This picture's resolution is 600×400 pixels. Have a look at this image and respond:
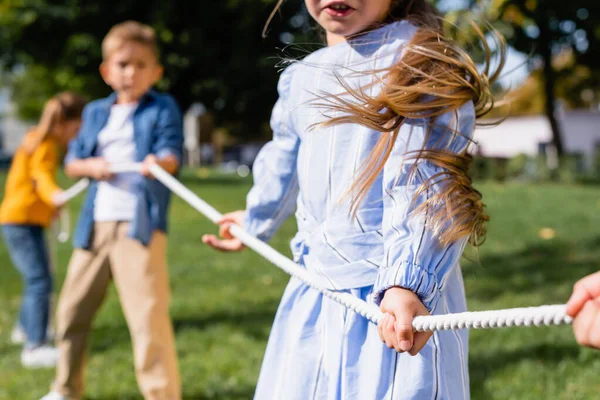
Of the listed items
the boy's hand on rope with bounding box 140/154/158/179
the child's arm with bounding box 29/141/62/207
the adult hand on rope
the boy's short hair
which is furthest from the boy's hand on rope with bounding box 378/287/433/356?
the child's arm with bounding box 29/141/62/207

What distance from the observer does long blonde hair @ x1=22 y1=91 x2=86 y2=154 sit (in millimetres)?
4762

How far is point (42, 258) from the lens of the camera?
4832 mm

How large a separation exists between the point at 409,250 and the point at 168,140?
2131 millimetres

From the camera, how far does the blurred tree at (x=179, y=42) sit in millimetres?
20569

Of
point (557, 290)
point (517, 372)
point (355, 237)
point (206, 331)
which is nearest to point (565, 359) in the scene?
point (517, 372)

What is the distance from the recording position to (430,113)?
67.0 inches

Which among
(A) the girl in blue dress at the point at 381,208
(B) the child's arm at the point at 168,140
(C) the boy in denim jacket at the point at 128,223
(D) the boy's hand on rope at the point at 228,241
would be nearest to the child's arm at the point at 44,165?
(C) the boy in denim jacket at the point at 128,223

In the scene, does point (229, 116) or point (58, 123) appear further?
point (229, 116)

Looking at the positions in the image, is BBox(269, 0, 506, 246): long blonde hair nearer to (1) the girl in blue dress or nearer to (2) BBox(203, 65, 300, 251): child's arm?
(1) the girl in blue dress

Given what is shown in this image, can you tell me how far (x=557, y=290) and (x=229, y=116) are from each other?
18938mm

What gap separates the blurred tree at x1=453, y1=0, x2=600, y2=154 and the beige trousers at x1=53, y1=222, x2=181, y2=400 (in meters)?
1.87

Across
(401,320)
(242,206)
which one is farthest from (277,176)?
(242,206)

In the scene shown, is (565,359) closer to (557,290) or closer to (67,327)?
(557,290)

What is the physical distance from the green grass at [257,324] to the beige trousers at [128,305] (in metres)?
0.46
